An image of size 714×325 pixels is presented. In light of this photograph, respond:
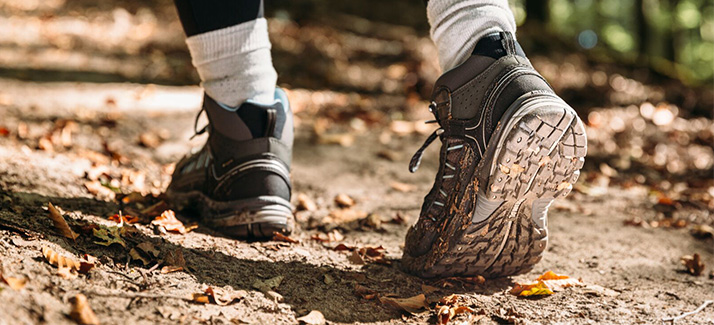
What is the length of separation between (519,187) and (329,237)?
2.91ft

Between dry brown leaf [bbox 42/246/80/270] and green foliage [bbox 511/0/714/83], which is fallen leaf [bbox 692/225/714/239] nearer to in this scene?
dry brown leaf [bbox 42/246/80/270]

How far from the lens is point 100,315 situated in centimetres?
126

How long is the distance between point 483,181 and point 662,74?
6.62 metres

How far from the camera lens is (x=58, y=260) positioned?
1425 mm

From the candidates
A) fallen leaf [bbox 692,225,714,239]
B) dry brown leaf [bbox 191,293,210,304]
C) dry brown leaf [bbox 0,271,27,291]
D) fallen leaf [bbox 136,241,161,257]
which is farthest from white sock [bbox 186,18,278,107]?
fallen leaf [bbox 692,225,714,239]

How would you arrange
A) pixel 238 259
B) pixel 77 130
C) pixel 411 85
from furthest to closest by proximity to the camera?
pixel 411 85 < pixel 77 130 < pixel 238 259

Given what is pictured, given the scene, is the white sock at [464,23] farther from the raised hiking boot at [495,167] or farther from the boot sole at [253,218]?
the boot sole at [253,218]

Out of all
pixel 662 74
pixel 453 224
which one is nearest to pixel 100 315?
pixel 453 224

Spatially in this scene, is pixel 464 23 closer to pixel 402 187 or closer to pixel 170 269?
pixel 170 269

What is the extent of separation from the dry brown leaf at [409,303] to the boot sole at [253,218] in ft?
1.72

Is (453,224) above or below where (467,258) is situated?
above

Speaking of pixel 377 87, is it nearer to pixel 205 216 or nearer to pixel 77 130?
pixel 77 130

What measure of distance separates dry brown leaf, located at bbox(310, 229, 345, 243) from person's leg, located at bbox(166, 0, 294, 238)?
0.50 ft

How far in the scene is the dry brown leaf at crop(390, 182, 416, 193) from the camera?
2992 millimetres
